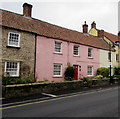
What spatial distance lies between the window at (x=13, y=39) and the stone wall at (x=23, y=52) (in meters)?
0.33

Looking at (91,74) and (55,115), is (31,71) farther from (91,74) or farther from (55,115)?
(91,74)

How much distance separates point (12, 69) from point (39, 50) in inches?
153

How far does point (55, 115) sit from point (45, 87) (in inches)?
225

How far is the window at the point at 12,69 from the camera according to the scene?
11925 millimetres

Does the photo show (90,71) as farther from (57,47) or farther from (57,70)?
(57,47)

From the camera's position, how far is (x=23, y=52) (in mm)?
13141

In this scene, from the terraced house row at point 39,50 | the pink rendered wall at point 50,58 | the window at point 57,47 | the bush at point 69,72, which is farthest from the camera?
the window at point 57,47

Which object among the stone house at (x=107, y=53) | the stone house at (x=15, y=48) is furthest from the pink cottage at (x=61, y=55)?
the stone house at (x=107, y=53)

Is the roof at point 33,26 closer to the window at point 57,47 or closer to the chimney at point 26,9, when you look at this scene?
the chimney at point 26,9

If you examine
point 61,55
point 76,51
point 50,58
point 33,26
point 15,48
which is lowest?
point 50,58

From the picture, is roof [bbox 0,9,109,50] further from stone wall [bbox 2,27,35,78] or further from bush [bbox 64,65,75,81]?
bush [bbox 64,65,75,81]

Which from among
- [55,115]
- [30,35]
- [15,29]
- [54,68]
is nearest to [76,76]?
[54,68]

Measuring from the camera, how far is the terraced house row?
12328 mm

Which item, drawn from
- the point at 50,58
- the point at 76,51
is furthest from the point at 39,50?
the point at 76,51
